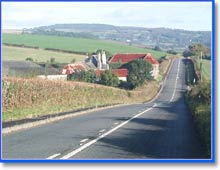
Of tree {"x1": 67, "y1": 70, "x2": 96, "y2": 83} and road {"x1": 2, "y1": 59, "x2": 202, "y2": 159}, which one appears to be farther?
tree {"x1": 67, "y1": 70, "x2": 96, "y2": 83}

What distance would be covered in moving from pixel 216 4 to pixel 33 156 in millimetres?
4514

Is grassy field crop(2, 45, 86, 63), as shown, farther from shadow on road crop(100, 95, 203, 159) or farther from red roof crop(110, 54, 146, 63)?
shadow on road crop(100, 95, 203, 159)

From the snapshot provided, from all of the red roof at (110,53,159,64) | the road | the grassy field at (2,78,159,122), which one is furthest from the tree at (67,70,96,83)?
the road

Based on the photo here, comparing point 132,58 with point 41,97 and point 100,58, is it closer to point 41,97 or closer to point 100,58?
point 41,97

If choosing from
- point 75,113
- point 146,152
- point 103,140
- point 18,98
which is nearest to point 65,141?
point 103,140

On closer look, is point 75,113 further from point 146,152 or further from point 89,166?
point 89,166

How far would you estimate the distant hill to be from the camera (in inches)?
447

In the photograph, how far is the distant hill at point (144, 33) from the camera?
11.3 metres

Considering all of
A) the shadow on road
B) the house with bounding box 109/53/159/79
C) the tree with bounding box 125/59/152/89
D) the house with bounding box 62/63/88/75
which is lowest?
the shadow on road

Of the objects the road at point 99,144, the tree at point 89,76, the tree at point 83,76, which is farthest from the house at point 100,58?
the tree at point 89,76

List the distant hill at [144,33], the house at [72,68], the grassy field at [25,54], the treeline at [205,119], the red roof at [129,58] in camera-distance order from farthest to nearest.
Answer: the house at [72,68] → the red roof at [129,58] → the grassy field at [25,54] → the distant hill at [144,33] → the treeline at [205,119]

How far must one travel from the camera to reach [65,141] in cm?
1401

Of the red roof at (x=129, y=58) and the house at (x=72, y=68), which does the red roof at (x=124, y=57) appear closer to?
the red roof at (x=129, y=58)

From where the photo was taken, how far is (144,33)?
12344 mm
